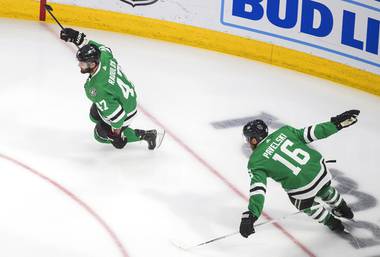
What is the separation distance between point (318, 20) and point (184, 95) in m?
1.39

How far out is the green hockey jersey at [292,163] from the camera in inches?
193

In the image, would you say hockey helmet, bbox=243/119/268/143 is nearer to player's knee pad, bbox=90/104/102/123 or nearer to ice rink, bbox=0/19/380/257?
ice rink, bbox=0/19/380/257

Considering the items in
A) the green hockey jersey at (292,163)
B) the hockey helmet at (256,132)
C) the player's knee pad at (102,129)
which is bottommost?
the player's knee pad at (102,129)

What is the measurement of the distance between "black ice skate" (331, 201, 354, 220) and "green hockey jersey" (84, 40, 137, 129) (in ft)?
5.36

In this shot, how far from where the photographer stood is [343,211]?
532 cm

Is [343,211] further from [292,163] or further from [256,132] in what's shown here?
[256,132]

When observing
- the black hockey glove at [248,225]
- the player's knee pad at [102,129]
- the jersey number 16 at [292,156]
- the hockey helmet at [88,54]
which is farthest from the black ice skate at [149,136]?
the black hockey glove at [248,225]

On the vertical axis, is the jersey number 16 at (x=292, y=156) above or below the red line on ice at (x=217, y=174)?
above

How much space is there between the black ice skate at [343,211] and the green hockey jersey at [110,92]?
164 cm

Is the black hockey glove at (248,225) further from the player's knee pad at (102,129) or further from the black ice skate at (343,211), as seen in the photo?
the player's knee pad at (102,129)

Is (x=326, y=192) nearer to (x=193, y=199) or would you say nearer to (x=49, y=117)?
(x=193, y=199)

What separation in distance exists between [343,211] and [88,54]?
2027 millimetres

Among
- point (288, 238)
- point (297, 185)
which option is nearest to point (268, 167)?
point (297, 185)

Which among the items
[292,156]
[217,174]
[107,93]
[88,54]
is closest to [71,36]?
[88,54]
